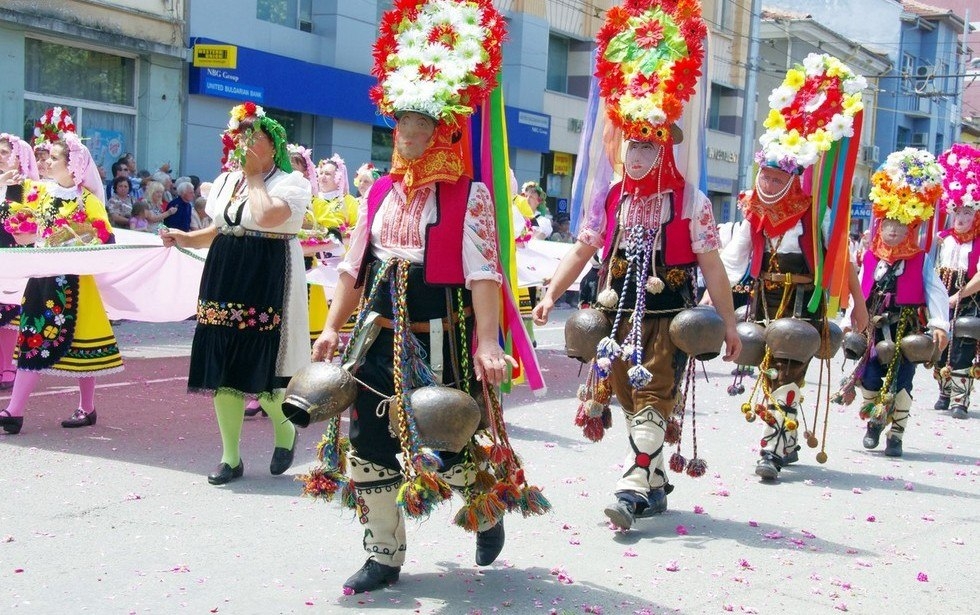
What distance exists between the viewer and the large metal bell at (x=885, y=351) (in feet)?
27.3

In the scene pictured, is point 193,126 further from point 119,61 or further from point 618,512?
point 618,512

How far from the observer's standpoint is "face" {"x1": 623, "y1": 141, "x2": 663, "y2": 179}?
18.8ft

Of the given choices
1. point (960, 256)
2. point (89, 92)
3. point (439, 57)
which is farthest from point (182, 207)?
point (439, 57)

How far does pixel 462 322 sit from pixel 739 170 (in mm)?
32608

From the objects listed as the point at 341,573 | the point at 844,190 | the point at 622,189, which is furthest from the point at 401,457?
the point at 844,190

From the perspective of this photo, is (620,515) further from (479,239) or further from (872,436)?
(872,436)

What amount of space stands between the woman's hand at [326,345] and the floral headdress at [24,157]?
4348 mm

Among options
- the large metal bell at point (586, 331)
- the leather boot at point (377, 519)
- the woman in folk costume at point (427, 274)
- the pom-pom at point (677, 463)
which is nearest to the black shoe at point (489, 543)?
the woman in folk costume at point (427, 274)

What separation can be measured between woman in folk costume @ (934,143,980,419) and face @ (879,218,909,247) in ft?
5.49

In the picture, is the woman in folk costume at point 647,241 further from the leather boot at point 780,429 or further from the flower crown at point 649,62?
the leather boot at point 780,429

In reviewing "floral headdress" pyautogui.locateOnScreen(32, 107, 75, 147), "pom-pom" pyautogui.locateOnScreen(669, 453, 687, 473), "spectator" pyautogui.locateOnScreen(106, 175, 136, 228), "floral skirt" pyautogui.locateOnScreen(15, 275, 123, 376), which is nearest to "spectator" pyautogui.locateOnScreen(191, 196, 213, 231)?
"spectator" pyautogui.locateOnScreen(106, 175, 136, 228)

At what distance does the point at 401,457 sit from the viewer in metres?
4.45

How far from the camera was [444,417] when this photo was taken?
422 centimetres

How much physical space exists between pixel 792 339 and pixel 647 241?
1476mm
